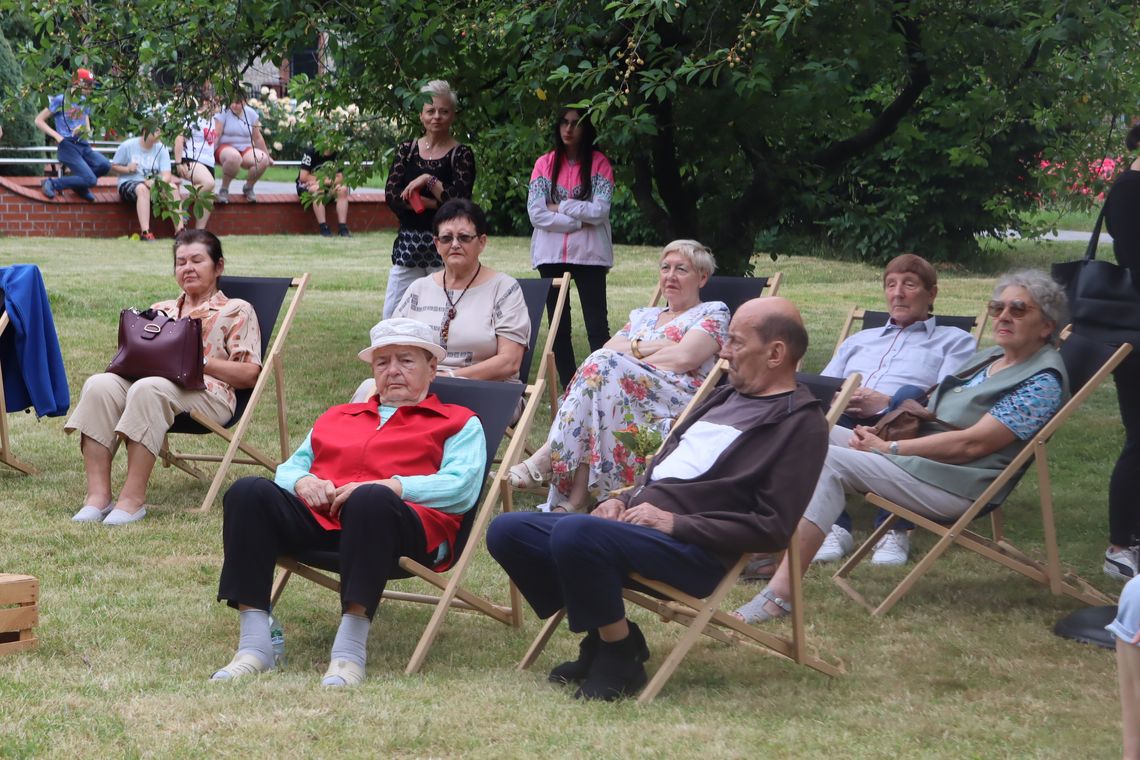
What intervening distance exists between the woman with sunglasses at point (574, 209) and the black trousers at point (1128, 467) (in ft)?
10.2

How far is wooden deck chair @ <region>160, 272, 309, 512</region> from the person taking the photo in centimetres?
593

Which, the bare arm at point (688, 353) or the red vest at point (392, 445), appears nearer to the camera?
the red vest at point (392, 445)

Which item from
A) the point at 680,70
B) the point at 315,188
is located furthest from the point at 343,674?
the point at 315,188

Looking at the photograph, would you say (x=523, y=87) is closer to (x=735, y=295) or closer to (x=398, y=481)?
(x=735, y=295)

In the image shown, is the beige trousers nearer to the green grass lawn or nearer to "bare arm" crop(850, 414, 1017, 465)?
the green grass lawn

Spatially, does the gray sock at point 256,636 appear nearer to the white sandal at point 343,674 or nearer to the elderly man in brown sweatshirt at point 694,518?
the white sandal at point 343,674

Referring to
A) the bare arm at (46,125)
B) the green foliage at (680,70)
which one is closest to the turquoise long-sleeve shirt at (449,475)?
the green foliage at (680,70)

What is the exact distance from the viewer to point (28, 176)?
17.5 meters

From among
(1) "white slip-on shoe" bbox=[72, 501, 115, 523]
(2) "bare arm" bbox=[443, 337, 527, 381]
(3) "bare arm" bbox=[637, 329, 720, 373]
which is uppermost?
(3) "bare arm" bbox=[637, 329, 720, 373]

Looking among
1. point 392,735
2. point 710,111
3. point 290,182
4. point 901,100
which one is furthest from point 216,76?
point 290,182

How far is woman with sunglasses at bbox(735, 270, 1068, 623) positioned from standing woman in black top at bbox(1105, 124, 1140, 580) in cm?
27

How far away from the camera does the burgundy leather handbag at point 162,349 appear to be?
18.9 feet

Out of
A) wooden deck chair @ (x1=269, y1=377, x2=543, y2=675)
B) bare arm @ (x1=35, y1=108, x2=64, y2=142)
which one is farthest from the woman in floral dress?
bare arm @ (x1=35, y1=108, x2=64, y2=142)

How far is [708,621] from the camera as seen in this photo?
383 centimetres
